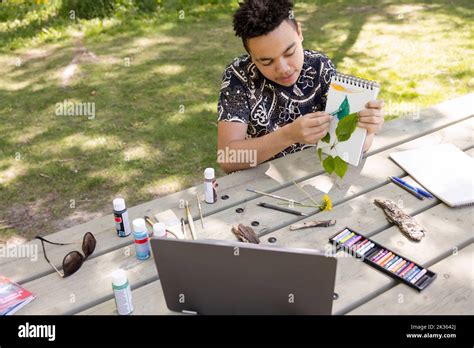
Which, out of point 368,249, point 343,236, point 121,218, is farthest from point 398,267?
point 121,218

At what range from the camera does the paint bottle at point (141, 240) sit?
6.04ft

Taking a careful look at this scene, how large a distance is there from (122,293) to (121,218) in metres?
0.40

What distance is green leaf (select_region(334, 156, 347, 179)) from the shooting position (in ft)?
7.23

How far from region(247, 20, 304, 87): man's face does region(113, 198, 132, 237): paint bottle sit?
2.68 feet

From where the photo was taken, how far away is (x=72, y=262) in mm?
1817

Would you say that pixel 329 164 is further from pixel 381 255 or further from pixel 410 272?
pixel 410 272

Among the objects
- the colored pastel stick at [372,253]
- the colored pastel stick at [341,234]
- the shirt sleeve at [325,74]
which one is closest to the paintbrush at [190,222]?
the colored pastel stick at [341,234]
